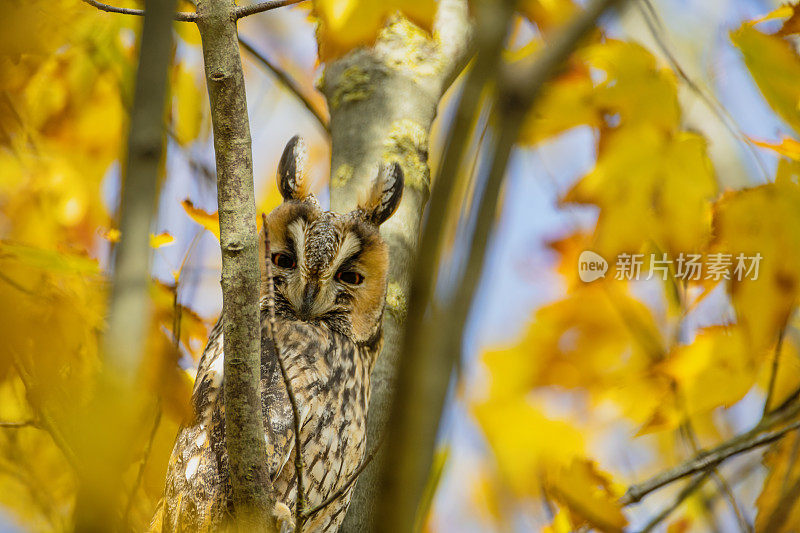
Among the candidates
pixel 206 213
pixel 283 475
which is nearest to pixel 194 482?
pixel 283 475

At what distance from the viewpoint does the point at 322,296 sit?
6.57ft

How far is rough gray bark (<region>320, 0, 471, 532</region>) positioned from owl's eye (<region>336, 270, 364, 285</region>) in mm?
90

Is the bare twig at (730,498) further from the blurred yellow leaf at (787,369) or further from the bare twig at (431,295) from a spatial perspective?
the bare twig at (431,295)

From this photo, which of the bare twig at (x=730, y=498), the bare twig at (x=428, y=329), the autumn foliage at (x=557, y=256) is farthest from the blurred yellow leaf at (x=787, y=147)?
the bare twig at (x=428, y=329)

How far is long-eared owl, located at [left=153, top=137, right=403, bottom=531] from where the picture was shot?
1.69 m

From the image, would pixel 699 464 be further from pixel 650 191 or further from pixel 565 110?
pixel 565 110

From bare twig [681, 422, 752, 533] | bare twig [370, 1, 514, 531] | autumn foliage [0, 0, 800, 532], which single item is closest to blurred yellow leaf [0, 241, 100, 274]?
autumn foliage [0, 0, 800, 532]

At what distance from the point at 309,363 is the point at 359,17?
826 millimetres

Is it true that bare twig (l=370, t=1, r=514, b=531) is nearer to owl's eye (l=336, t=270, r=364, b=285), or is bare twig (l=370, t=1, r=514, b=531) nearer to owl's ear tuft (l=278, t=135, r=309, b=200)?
owl's eye (l=336, t=270, r=364, b=285)

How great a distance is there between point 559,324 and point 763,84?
0.94 meters

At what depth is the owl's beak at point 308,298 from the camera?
196cm

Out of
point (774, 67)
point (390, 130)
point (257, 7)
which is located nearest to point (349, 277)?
point (390, 130)

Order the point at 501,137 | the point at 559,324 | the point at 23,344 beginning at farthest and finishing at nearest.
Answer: the point at 559,324, the point at 23,344, the point at 501,137

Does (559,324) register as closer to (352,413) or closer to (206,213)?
(352,413)
